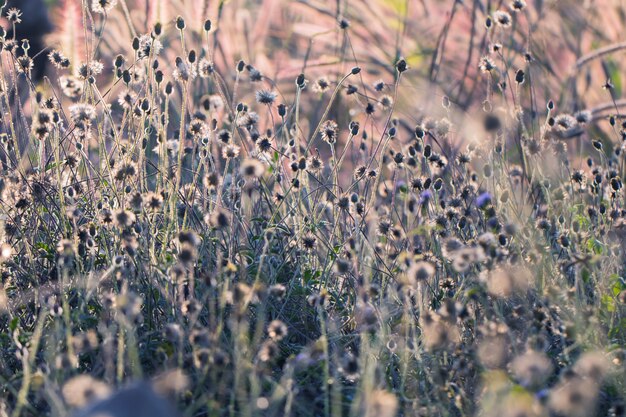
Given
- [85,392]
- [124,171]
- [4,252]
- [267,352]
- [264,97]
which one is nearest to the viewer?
[85,392]

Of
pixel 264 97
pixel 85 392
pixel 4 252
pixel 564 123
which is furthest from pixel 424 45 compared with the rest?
pixel 85 392

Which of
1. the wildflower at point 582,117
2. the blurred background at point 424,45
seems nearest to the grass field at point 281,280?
the wildflower at point 582,117

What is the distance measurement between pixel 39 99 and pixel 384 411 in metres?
1.62

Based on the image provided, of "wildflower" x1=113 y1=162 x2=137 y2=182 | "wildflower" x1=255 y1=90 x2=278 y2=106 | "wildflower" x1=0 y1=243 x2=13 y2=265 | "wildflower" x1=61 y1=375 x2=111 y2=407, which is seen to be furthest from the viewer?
"wildflower" x1=255 y1=90 x2=278 y2=106

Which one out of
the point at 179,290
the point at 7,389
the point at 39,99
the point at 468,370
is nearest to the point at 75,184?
the point at 39,99

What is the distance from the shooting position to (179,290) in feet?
7.77

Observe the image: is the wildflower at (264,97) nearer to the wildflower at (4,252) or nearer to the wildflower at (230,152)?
the wildflower at (230,152)

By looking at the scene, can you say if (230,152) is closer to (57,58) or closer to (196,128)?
(196,128)

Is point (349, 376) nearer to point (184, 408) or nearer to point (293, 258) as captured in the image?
point (184, 408)

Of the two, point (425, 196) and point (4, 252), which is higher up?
point (425, 196)

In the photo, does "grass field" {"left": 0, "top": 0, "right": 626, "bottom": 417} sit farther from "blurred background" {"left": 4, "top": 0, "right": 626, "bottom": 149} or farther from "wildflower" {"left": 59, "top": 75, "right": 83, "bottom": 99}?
"blurred background" {"left": 4, "top": 0, "right": 626, "bottom": 149}

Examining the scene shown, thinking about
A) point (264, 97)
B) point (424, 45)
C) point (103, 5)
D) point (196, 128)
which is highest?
point (424, 45)

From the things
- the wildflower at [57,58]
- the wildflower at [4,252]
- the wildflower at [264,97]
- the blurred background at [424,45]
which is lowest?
the wildflower at [4,252]

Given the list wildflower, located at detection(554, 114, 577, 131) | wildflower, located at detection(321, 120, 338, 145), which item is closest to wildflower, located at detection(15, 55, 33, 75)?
wildflower, located at detection(321, 120, 338, 145)
